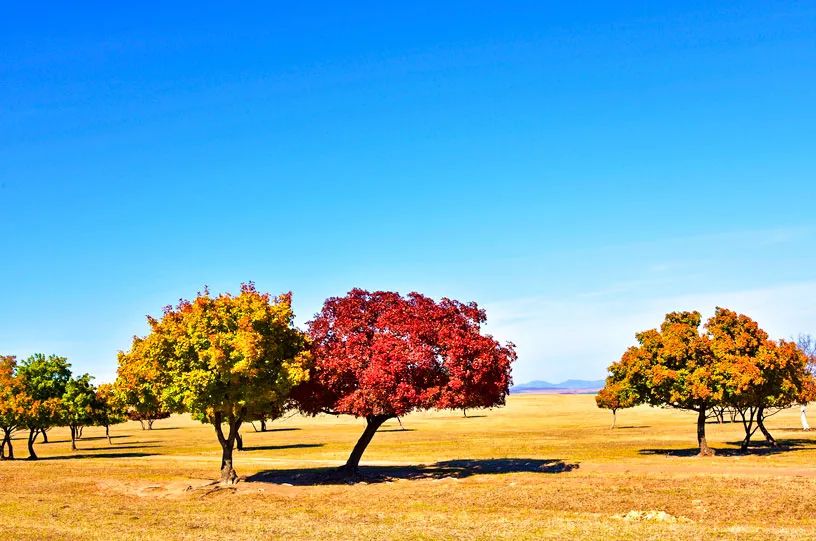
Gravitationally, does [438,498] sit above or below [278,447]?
above

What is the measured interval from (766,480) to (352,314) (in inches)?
994

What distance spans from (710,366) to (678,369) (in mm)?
2471

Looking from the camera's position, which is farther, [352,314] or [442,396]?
[352,314]

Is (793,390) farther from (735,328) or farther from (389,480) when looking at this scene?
(389,480)

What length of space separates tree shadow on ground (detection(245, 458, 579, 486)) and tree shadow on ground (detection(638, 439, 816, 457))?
12630 mm

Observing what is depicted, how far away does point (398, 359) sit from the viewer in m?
43.2

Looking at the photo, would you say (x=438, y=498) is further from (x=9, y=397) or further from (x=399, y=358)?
(x=9, y=397)

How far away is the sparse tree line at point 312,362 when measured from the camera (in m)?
40.8

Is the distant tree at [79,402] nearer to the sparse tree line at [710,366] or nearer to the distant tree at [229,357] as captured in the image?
the distant tree at [229,357]

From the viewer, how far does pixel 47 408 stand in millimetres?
71625

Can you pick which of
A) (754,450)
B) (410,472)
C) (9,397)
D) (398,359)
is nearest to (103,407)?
(9,397)

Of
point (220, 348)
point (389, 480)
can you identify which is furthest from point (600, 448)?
point (220, 348)

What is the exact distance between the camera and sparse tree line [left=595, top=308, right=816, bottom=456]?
53906mm

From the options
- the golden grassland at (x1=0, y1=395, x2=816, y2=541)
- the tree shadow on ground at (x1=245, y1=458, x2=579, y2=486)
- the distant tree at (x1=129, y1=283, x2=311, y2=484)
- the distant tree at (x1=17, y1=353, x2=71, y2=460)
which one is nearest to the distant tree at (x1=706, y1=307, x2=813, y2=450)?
the golden grassland at (x1=0, y1=395, x2=816, y2=541)
